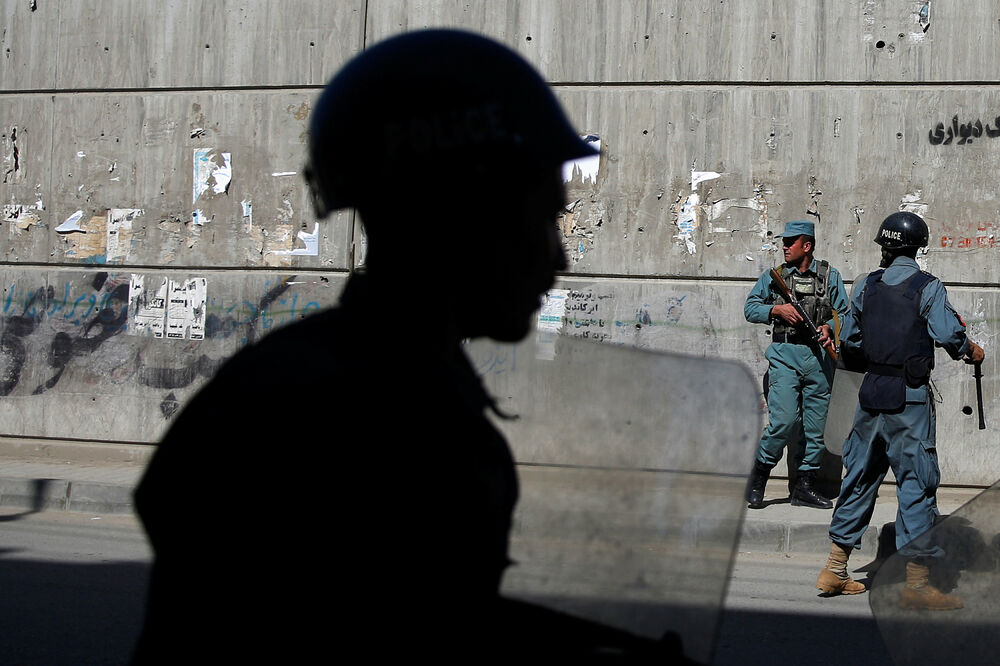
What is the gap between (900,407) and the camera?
5.29 meters

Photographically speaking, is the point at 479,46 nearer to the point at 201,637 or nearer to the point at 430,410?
the point at 430,410

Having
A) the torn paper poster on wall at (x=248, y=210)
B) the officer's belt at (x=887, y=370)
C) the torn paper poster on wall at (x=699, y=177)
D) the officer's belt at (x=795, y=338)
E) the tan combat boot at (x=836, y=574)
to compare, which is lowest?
the tan combat boot at (x=836, y=574)

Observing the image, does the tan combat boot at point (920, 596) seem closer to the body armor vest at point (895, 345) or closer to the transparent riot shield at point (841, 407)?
the body armor vest at point (895, 345)

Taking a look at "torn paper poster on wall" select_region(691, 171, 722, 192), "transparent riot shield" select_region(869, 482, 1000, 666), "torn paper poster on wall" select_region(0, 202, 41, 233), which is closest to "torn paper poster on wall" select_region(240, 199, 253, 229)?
"torn paper poster on wall" select_region(0, 202, 41, 233)

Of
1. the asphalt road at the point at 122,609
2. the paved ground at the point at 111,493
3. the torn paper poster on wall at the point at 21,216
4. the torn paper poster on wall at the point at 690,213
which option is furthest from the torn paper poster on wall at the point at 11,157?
the torn paper poster on wall at the point at 690,213

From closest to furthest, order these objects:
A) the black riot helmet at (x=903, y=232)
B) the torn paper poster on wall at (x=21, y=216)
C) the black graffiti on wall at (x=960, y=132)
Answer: the black riot helmet at (x=903, y=232) → the black graffiti on wall at (x=960, y=132) → the torn paper poster on wall at (x=21, y=216)

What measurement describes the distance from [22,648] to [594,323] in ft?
16.3

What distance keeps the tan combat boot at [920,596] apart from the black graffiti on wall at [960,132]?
260 inches

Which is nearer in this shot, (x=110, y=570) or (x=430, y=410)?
(x=430, y=410)

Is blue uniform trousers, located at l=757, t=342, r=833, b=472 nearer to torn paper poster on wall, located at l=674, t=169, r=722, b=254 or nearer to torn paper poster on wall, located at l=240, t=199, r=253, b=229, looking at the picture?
torn paper poster on wall, located at l=674, t=169, r=722, b=254

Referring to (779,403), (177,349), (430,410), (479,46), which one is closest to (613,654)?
(430,410)

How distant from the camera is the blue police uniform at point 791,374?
721 centimetres

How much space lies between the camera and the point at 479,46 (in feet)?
3.56

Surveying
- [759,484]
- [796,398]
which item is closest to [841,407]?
[796,398]
